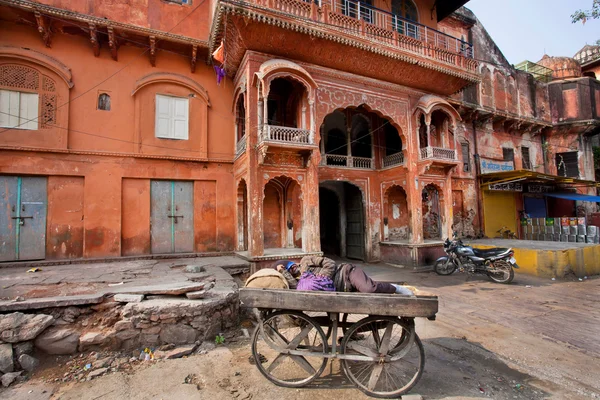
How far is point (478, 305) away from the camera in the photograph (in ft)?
20.6

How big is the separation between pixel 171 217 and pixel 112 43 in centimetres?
525

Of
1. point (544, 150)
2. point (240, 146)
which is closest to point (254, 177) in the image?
point (240, 146)

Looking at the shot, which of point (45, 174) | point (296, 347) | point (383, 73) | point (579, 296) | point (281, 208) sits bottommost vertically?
point (579, 296)

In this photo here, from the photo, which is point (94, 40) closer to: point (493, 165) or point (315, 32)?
point (315, 32)

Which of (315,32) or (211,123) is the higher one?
(315,32)

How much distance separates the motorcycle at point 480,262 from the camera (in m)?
8.19

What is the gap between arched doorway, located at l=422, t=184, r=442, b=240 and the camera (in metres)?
13.2

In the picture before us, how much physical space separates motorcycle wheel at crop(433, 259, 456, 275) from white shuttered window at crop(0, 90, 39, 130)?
40.6 ft

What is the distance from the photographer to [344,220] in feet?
41.7

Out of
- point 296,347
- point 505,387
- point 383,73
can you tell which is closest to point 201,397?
point 296,347

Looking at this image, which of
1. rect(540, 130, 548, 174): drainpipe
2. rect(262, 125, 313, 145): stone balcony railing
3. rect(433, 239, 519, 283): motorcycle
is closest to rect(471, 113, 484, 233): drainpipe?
rect(540, 130, 548, 174): drainpipe

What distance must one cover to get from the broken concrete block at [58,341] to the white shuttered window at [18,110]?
6.61 meters

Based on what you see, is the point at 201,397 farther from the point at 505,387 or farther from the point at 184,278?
the point at 505,387

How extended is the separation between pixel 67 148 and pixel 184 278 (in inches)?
223
